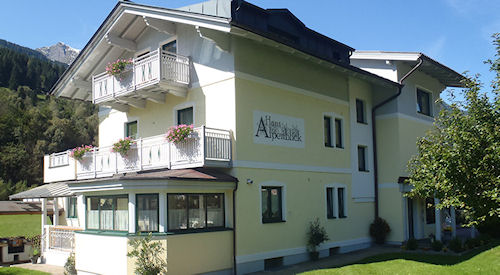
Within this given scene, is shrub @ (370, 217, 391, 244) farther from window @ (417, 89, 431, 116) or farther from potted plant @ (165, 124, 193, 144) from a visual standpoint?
potted plant @ (165, 124, 193, 144)

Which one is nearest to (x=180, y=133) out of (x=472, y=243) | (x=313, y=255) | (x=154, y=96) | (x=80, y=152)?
(x=154, y=96)

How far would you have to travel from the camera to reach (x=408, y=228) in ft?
71.4

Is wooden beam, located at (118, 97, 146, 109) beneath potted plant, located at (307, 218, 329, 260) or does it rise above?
above

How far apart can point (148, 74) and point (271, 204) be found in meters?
6.28

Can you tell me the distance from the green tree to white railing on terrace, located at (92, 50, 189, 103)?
8691 millimetres

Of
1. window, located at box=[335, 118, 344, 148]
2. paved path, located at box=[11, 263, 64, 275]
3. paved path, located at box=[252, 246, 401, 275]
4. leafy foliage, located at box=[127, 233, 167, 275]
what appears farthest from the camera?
window, located at box=[335, 118, 344, 148]

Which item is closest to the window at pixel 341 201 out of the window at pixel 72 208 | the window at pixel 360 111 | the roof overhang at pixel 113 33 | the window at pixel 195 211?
the window at pixel 360 111

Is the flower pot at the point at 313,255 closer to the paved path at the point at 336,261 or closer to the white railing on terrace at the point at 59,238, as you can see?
the paved path at the point at 336,261

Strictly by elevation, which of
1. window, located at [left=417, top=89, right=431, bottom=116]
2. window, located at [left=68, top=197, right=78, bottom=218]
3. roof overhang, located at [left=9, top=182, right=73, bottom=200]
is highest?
window, located at [left=417, top=89, right=431, bottom=116]

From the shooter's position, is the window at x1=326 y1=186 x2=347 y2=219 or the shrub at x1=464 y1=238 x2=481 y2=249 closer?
the shrub at x1=464 y1=238 x2=481 y2=249

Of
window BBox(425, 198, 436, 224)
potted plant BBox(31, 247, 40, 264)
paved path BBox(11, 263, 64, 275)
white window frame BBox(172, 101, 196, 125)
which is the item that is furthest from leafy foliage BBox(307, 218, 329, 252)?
potted plant BBox(31, 247, 40, 264)

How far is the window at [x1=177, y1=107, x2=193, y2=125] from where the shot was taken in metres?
16.7

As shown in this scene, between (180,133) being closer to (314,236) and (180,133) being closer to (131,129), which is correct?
(131,129)

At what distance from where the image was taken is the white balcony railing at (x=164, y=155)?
14.3 m
